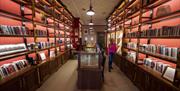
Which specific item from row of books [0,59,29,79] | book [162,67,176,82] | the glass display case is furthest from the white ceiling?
book [162,67,176,82]

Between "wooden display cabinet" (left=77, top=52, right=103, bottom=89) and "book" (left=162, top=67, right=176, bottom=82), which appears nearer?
"book" (left=162, top=67, right=176, bottom=82)

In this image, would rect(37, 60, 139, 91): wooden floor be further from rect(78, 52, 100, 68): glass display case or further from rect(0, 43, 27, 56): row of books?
rect(0, 43, 27, 56): row of books

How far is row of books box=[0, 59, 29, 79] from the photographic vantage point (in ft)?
8.18

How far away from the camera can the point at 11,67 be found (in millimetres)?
2775

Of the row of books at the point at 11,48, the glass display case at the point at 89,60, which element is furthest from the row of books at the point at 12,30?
the glass display case at the point at 89,60

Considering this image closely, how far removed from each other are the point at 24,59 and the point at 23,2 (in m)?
1.57

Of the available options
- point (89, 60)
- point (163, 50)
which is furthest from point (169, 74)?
point (89, 60)

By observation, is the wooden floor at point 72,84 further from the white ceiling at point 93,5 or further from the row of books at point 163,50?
the white ceiling at point 93,5

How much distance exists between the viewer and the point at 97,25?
55.6 feet

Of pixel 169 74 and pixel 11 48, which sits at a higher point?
pixel 11 48

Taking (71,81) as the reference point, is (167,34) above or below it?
above

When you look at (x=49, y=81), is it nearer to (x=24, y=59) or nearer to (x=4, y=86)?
(x=24, y=59)

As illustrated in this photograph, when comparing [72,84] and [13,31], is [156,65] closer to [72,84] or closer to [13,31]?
[72,84]

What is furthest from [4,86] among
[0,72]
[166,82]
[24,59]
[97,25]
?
[97,25]
